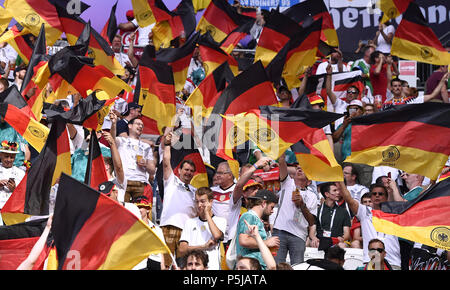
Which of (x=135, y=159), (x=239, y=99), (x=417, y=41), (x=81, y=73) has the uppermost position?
(x=417, y=41)

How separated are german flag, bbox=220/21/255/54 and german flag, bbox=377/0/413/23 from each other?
8.34ft

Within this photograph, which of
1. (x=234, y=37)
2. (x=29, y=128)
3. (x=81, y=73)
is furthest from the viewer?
(x=234, y=37)

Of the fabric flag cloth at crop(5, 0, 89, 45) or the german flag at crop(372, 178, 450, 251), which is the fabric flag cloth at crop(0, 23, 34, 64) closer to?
the fabric flag cloth at crop(5, 0, 89, 45)

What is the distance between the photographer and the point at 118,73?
13.9 metres

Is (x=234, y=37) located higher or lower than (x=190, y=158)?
higher

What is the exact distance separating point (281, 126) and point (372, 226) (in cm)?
165

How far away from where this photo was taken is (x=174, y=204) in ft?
33.1

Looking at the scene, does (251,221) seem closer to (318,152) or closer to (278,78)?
(318,152)

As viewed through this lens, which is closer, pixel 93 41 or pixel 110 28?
pixel 93 41

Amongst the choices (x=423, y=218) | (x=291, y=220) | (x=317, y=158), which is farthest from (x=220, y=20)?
(x=423, y=218)

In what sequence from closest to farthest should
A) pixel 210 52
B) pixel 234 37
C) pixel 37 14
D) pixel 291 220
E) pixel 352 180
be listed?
1. pixel 291 220
2. pixel 352 180
3. pixel 210 52
4. pixel 37 14
5. pixel 234 37

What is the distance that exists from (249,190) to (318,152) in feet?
3.85

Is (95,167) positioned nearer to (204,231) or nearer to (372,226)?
(204,231)

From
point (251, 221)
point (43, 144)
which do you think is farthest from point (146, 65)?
point (251, 221)
